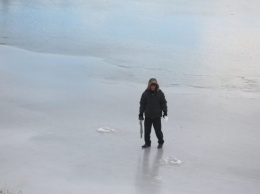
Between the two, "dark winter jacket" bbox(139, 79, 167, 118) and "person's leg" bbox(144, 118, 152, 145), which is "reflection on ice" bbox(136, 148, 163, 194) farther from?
"dark winter jacket" bbox(139, 79, 167, 118)

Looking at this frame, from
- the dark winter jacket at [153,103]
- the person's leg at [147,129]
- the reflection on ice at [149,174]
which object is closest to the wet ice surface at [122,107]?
the reflection on ice at [149,174]

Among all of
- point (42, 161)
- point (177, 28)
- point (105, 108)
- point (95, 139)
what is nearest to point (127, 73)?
point (105, 108)

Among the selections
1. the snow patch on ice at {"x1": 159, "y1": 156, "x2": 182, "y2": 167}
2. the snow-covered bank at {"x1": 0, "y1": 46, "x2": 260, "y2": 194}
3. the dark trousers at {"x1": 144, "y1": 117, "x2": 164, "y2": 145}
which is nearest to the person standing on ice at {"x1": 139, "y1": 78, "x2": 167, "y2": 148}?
the dark trousers at {"x1": 144, "y1": 117, "x2": 164, "y2": 145}

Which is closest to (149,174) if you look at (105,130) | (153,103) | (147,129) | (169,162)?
(169,162)

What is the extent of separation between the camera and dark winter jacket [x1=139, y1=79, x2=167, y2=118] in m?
8.21

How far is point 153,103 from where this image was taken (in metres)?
8.24

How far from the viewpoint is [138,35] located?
2025 cm

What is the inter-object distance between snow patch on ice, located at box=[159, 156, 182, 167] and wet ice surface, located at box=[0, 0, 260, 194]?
2cm

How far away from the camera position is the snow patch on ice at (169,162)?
776cm

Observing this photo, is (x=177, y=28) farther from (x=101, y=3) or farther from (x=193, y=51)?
(x=101, y=3)

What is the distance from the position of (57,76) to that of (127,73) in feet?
6.38

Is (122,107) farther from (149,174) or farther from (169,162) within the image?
(149,174)

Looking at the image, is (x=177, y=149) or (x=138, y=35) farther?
(x=138, y=35)

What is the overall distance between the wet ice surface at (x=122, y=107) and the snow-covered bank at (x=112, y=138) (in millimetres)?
19
